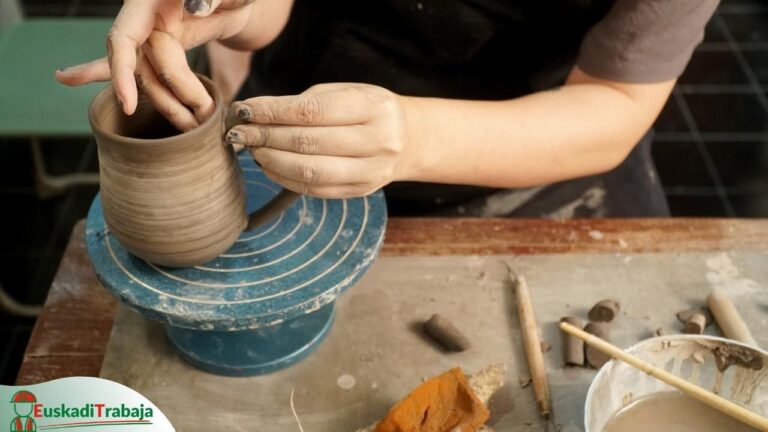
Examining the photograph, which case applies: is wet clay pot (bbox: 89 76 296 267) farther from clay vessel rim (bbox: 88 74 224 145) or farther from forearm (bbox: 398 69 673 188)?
forearm (bbox: 398 69 673 188)

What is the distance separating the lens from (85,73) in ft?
3.49

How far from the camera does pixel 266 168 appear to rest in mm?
1032

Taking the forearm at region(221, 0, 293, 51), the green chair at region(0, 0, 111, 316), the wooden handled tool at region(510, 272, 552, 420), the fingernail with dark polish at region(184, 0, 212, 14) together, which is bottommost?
the green chair at region(0, 0, 111, 316)

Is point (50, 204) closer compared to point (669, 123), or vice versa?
point (50, 204)

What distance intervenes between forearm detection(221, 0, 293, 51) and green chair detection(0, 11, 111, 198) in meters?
0.58

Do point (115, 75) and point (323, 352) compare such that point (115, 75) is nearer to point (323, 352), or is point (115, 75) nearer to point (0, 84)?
point (323, 352)

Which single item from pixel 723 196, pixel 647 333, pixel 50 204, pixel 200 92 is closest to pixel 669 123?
pixel 723 196

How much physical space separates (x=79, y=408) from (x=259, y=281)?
27 centimetres

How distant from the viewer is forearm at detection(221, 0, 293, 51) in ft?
4.39

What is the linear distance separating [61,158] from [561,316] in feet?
6.78

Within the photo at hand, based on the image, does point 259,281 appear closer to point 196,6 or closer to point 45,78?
point 196,6

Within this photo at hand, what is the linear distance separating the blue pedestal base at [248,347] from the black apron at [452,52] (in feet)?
1.56

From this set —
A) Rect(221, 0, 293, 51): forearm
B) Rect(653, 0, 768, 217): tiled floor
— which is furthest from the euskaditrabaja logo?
Rect(653, 0, 768, 217): tiled floor

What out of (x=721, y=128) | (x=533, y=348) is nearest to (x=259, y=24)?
(x=533, y=348)
